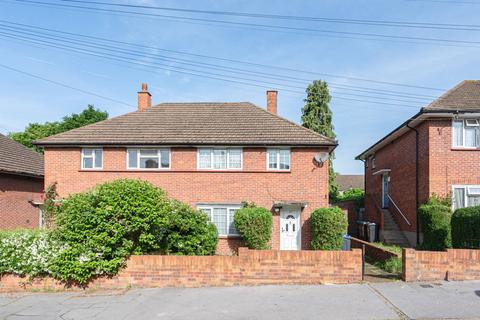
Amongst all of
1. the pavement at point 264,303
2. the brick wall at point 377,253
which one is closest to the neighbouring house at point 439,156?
the brick wall at point 377,253

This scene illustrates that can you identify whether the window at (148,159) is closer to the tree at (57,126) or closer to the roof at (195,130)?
the roof at (195,130)

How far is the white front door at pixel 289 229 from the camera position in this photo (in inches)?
626

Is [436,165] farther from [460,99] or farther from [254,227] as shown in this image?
[254,227]

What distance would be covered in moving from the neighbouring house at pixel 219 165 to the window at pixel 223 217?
1.6 inches

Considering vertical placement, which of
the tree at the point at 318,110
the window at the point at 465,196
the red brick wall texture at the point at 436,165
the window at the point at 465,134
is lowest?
the window at the point at 465,196

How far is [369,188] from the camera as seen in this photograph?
979 inches

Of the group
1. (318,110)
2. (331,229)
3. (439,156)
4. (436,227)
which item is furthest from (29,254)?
(318,110)

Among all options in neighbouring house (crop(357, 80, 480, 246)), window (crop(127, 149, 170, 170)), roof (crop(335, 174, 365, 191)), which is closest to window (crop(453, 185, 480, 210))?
neighbouring house (crop(357, 80, 480, 246))

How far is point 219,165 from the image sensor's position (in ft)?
54.5

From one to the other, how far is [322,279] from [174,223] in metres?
4.66

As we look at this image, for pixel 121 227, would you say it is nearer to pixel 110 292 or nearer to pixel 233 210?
pixel 110 292

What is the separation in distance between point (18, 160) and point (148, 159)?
792 cm

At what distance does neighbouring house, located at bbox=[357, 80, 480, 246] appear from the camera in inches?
590

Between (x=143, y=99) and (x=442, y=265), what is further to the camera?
(x=143, y=99)
